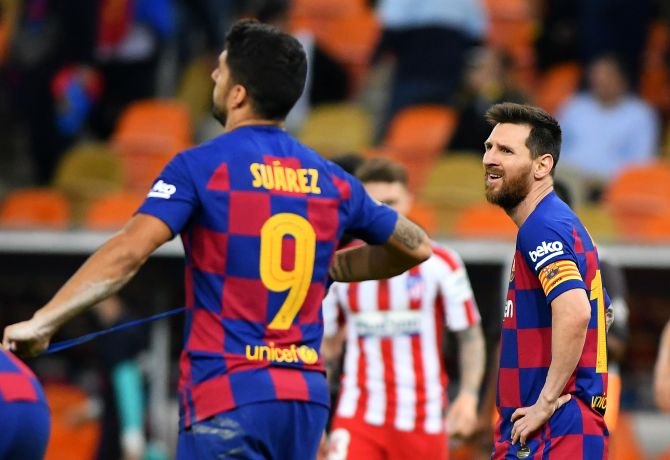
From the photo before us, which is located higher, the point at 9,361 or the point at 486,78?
the point at 486,78

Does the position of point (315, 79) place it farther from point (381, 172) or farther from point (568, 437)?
point (568, 437)

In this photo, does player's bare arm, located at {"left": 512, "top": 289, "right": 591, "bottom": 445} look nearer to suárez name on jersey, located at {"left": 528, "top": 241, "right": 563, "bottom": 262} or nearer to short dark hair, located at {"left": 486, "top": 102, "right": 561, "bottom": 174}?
suárez name on jersey, located at {"left": 528, "top": 241, "right": 563, "bottom": 262}

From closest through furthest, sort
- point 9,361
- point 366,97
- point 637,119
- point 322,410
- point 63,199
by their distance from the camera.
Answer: point 9,361
point 322,410
point 637,119
point 63,199
point 366,97

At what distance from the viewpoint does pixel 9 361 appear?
15.4 feet

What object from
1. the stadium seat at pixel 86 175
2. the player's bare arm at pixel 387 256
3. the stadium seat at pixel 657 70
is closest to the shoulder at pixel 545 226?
the player's bare arm at pixel 387 256

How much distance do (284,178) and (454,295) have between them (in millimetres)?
2620

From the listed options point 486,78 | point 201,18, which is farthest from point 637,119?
point 201,18

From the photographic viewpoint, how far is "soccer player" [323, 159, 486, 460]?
7.35m

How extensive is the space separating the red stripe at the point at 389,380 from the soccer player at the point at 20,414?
288 cm

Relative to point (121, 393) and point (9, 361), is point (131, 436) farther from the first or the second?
point (9, 361)

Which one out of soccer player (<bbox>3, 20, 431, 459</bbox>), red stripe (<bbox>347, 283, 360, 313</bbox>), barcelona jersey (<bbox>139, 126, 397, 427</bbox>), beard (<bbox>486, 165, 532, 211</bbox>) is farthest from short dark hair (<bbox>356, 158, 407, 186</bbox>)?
barcelona jersey (<bbox>139, 126, 397, 427</bbox>)

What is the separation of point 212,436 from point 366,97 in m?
9.97

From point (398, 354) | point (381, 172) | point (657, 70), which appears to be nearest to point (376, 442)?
point (398, 354)

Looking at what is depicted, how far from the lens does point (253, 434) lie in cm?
481
